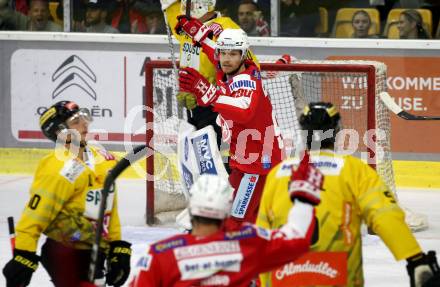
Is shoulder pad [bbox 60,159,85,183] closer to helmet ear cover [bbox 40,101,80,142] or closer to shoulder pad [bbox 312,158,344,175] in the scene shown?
helmet ear cover [bbox 40,101,80,142]

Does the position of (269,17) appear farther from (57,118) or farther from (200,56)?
(57,118)

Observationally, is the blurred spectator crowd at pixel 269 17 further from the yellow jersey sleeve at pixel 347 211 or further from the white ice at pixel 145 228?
the yellow jersey sleeve at pixel 347 211

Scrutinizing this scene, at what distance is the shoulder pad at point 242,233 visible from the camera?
436 cm

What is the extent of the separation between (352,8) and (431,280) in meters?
6.59

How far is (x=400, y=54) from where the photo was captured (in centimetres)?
1105

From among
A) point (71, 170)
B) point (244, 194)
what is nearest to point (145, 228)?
point (244, 194)

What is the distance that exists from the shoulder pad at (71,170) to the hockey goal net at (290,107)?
4.03m

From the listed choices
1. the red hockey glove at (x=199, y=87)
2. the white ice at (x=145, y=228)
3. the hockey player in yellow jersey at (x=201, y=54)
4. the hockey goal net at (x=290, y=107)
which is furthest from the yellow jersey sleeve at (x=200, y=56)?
the white ice at (x=145, y=228)

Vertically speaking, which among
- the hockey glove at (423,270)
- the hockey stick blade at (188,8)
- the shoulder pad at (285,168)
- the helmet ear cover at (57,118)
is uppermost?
the hockey stick blade at (188,8)

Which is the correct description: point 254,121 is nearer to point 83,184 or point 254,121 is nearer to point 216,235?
point 83,184

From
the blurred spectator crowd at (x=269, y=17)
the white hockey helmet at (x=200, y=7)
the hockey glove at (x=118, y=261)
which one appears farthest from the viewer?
the blurred spectator crowd at (x=269, y=17)

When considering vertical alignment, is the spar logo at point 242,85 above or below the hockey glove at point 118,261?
above

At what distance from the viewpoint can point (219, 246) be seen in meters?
4.34

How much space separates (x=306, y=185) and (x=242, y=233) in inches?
10.6
